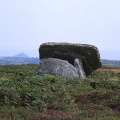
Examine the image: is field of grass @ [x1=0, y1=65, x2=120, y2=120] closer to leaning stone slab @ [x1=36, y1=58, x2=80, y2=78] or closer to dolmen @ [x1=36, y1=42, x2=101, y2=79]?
leaning stone slab @ [x1=36, y1=58, x2=80, y2=78]

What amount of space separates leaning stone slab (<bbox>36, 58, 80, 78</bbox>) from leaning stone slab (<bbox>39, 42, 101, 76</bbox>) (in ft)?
11.8

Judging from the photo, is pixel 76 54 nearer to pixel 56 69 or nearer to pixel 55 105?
pixel 56 69

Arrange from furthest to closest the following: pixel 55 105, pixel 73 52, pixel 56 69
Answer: pixel 73 52 < pixel 56 69 < pixel 55 105

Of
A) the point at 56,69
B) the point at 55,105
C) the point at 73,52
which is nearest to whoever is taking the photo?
the point at 55,105

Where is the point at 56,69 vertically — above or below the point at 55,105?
above

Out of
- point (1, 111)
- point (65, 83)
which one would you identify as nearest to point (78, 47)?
point (65, 83)

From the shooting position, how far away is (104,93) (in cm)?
1864

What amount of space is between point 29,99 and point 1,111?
2.80 meters

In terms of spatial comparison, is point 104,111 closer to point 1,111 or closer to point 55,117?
point 55,117

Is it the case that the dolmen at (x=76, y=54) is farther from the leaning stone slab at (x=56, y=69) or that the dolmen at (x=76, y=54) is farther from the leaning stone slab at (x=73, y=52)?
the leaning stone slab at (x=56, y=69)

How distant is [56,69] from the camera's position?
3152 centimetres

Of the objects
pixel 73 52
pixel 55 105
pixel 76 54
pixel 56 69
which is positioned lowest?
pixel 55 105

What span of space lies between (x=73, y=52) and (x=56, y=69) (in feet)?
17.7

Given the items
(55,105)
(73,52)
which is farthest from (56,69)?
(55,105)
